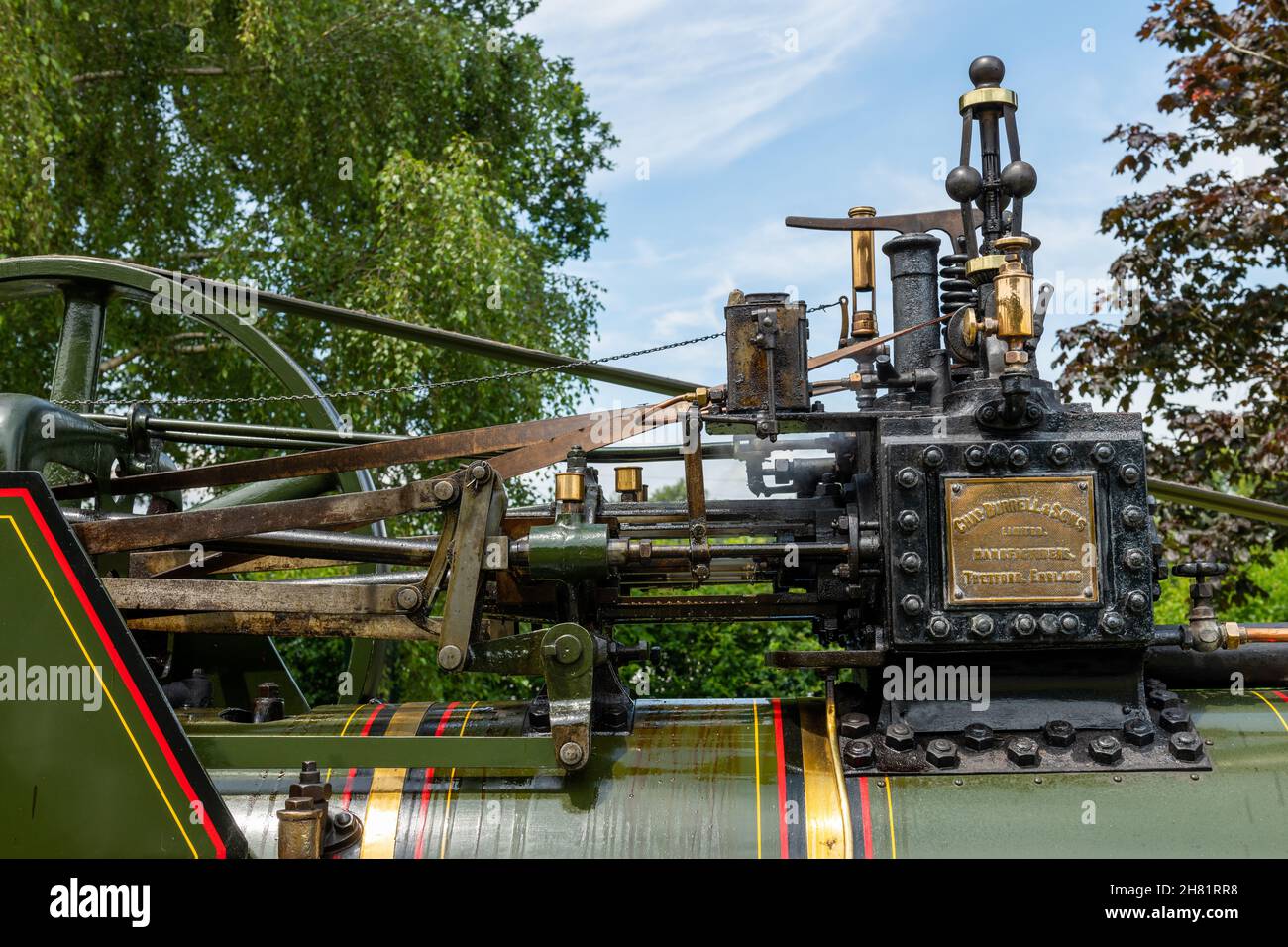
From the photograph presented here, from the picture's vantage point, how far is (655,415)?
13.4 feet

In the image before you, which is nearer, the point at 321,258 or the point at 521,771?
the point at 521,771

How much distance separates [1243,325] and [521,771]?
226 inches

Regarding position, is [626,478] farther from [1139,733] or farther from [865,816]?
[1139,733]

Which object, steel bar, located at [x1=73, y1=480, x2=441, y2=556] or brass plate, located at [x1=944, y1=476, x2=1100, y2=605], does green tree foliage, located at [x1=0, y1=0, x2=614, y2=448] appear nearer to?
steel bar, located at [x1=73, y1=480, x2=441, y2=556]

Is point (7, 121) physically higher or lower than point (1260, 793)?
higher

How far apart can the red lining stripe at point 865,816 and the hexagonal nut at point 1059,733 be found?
0.56 meters

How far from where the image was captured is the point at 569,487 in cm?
399

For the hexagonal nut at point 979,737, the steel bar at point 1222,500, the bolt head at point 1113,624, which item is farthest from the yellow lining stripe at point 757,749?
the steel bar at point 1222,500

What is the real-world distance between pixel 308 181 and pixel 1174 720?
10.6 m

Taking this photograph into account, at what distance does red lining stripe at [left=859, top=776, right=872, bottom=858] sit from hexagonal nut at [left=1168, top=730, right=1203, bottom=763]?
90 centimetres

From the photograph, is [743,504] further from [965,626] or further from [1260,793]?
[1260,793]

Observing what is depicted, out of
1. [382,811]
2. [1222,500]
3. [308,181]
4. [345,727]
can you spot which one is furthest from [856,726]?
[308,181]
